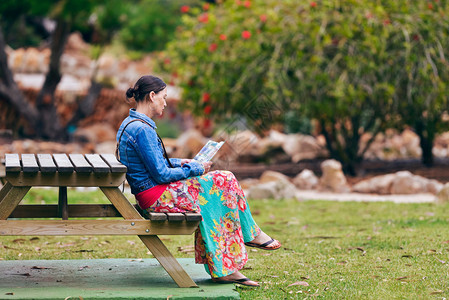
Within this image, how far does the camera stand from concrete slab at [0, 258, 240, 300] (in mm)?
4062

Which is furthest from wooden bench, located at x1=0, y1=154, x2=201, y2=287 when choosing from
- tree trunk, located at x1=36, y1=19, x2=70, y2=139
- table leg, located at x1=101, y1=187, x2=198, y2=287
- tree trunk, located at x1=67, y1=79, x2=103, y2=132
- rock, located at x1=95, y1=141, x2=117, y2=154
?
tree trunk, located at x1=67, y1=79, x2=103, y2=132

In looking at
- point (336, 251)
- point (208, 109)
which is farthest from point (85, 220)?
point (208, 109)

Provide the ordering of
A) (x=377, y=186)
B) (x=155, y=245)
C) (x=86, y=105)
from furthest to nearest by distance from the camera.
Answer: (x=86, y=105)
(x=377, y=186)
(x=155, y=245)

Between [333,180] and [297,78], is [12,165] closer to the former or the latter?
[297,78]

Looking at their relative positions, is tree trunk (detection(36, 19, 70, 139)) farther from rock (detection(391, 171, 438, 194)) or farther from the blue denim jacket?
the blue denim jacket

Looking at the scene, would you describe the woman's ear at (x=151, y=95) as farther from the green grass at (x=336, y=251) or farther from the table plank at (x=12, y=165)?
the green grass at (x=336, y=251)

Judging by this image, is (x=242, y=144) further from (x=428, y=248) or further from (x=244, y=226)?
(x=428, y=248)

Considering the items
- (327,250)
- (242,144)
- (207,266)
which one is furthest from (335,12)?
(207,266)

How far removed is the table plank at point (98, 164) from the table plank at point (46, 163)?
24cm

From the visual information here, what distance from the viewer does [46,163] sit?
407 cm

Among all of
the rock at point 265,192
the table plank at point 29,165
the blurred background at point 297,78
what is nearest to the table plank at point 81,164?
the table plank at point 29,165

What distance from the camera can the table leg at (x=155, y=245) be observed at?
4.15 m

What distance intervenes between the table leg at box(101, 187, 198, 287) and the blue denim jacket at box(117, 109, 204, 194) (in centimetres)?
18

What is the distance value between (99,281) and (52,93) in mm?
13627
